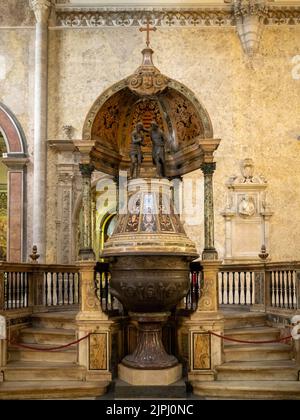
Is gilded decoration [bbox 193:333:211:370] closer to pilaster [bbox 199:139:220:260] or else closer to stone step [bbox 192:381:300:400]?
stone step [bbox 192:381:300:400]

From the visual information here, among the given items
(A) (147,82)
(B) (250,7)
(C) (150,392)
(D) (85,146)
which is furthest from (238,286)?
(B) (250,7)

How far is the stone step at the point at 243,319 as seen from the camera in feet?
25.9

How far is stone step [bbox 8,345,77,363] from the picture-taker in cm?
717

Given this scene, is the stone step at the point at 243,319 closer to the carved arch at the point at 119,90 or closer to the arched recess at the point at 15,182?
the carved arch at the point at 119,90

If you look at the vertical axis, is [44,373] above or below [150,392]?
above

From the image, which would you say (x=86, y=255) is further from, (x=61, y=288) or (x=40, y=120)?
(x=40, y=120)

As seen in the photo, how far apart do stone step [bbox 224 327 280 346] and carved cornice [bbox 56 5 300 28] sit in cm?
733

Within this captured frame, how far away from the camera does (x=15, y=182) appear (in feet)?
38.8

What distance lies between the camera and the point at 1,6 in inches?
478

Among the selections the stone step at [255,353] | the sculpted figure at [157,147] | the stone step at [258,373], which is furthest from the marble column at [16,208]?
the stone step at [258,373]

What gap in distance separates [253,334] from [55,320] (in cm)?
290

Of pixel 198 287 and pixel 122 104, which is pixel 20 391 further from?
pixel 122 104

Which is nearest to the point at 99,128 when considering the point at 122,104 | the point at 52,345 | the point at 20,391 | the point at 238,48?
the point at 122,104

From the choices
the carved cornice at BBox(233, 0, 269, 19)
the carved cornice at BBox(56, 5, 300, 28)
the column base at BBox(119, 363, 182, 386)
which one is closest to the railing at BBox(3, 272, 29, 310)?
the column base at BBox(119, 363, 182, 386)
